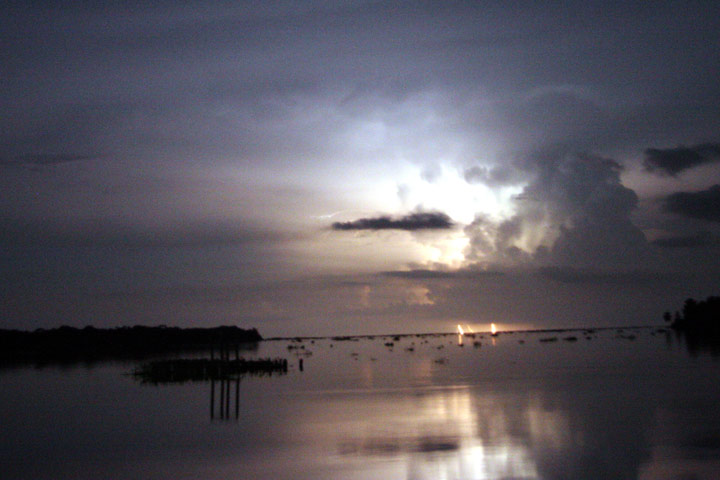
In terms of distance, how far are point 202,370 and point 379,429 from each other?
103 ft

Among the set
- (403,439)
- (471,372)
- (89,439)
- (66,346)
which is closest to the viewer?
(403,439)

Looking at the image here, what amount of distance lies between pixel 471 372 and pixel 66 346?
358 ft

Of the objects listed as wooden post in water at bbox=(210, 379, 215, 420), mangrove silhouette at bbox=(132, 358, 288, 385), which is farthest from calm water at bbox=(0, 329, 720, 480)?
mangrove silhouette at bbox=(132, 358, 288, 385)

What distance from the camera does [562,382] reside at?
137ft

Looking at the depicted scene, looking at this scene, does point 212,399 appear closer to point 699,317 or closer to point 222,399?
point 222,399

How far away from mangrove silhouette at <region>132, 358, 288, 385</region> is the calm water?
16.8 ft

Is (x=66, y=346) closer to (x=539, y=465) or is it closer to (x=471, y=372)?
(x=471, y=372)

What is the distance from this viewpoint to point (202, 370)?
53.6m

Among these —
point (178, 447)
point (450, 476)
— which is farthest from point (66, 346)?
point (450, 476)

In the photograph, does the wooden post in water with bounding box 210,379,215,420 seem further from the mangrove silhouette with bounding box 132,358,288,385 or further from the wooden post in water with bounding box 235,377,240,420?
the mangrove silhouette with bounding box 132,358,288,385

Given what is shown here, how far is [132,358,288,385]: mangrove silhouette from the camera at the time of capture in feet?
166

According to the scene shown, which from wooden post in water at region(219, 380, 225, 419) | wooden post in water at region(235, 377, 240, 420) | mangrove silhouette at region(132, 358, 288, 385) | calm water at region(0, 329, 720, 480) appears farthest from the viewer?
mangrove silhouette at region(132, 358, 288, 385)

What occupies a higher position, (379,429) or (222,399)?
(222,399)

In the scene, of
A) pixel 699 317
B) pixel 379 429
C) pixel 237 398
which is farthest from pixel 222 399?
pixel 699 317
